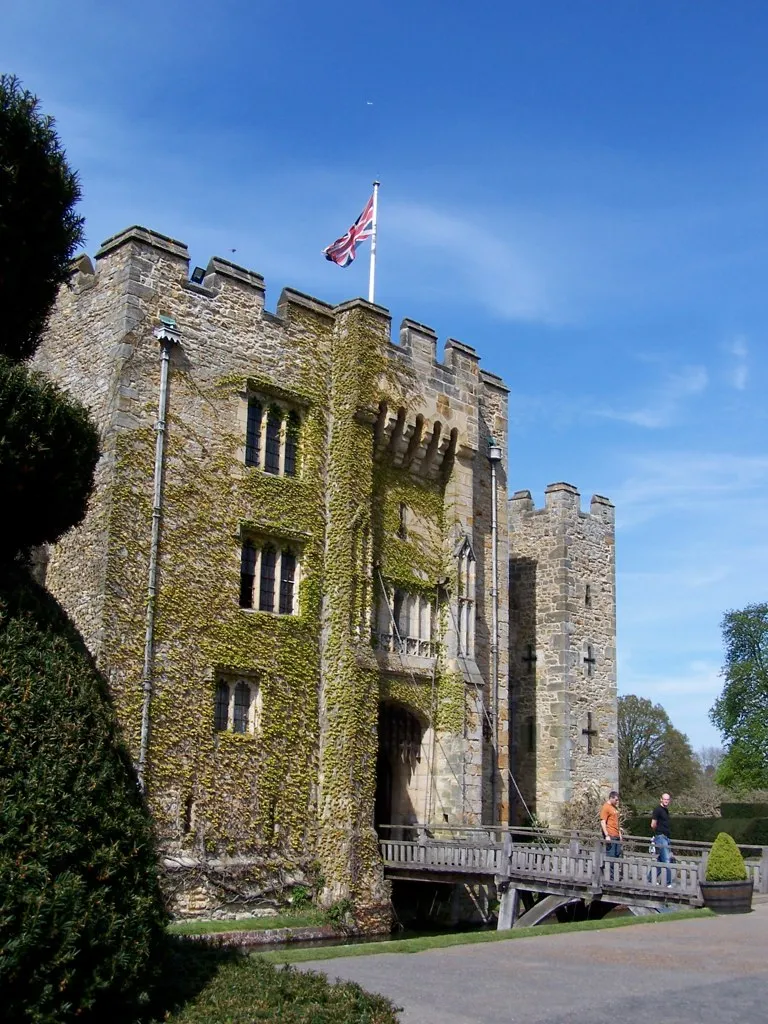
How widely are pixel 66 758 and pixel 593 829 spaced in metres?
24.6

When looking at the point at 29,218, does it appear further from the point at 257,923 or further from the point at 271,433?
the point at 257,923

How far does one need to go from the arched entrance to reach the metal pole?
7.81 ft

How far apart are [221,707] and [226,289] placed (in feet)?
27.0

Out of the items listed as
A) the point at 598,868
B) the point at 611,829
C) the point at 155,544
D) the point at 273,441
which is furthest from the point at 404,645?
the point at 598,868

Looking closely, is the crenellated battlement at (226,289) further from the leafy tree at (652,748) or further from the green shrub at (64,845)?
the leafy tree at (652,748)

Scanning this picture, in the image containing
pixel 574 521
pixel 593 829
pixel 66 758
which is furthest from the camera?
pixel 574 521

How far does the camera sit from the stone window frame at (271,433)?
75.7 ft

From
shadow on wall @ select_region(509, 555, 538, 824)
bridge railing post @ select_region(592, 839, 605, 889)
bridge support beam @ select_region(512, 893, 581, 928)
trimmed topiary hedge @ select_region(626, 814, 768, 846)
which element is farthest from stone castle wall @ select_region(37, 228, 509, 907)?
trimmed topiary hedge @ select_region(626, 814, 768, 846)

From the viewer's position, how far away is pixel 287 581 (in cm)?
2330

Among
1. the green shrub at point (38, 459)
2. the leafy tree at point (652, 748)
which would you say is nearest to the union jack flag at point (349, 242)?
the green shrub at point (38, 459)

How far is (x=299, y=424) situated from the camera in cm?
2412

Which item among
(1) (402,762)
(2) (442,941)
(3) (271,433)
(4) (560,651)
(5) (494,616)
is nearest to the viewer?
(2) (442,941)

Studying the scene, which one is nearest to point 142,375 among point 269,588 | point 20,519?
point 269,588

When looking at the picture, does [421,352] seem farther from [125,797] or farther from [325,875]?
[125,797]
